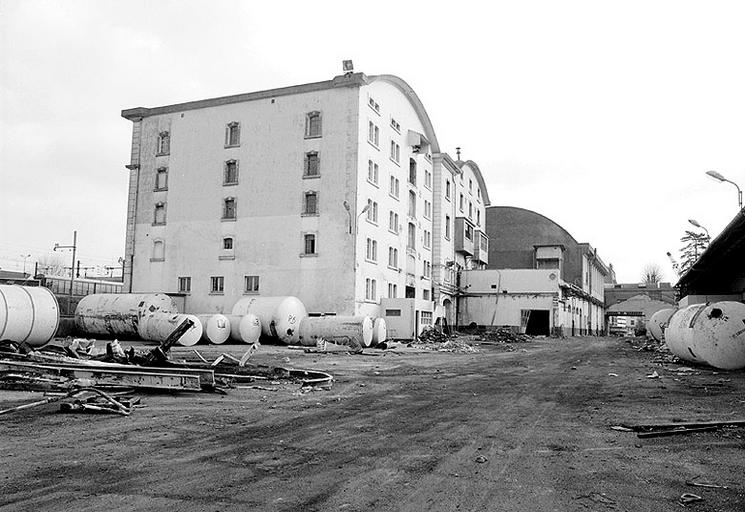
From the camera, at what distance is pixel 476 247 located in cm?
6297

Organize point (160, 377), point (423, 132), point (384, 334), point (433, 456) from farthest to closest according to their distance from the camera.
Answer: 1. point (423, 132)
2. point (384, 334)
3. point (160, 377)
4. point (433, 456)

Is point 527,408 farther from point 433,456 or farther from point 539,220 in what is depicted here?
point 539,220

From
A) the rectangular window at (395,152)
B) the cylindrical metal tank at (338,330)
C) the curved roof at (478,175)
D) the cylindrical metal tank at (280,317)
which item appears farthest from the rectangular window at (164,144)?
the curved roof at (478,175)

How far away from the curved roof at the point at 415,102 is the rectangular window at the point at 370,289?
13.2m

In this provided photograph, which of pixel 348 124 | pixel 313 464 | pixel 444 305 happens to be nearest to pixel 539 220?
pixel 444 305

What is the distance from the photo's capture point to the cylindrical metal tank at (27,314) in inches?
806

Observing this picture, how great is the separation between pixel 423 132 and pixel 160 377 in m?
43.2

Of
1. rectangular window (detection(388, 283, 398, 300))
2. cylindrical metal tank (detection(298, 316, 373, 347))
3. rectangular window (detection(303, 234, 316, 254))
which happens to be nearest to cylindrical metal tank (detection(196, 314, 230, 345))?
cylindrical metal tank (detection(298, 316, 373, 347))

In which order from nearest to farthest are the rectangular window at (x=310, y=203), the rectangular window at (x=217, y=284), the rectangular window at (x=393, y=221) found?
1. the rectangular window at (x=310, y=203)
2. the rectangular window at (x=217, y=284)
3. the rectangular window at (x=393, y=221)

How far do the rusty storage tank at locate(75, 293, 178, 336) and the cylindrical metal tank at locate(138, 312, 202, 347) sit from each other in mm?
531

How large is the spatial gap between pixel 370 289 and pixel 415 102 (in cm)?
1705

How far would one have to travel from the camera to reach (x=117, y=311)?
33.3m

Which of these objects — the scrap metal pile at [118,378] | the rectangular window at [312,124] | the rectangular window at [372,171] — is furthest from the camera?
the rectangular window at [372,171]

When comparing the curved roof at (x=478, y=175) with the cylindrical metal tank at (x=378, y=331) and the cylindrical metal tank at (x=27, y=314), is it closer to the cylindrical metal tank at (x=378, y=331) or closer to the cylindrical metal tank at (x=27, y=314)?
the cylindrical metal tank at (x=378, y=331)
